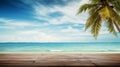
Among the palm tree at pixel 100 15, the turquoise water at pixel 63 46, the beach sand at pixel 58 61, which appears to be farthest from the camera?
the turquoise water at pixel 63 46

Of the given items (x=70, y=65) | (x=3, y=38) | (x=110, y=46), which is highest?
(x=3, y=38)

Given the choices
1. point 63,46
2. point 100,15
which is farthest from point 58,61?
point 63,46

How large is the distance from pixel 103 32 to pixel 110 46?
73.4 inches

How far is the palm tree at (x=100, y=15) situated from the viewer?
328 inches

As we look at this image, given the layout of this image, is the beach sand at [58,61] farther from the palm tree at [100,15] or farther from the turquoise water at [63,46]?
the turquoise water at [63,46]

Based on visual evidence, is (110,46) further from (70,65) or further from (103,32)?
(70,65)

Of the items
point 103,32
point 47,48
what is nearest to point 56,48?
point 47,48

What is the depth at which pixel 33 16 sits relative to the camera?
21.2 meters

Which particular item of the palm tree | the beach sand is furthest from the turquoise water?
the beach sand

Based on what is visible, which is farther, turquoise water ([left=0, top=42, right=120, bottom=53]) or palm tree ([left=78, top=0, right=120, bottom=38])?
turquoise water ([left=0, top=42, right=120, bottom=53])

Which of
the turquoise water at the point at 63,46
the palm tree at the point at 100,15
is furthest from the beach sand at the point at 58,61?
the turquoise water at the point at 63,46

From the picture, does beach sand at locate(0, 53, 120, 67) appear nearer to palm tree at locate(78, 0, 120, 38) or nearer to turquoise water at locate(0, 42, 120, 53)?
palm tree at locate(78, 0, 120, 38)

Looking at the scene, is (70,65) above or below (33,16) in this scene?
below

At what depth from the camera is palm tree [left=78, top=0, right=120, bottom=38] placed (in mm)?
8344
